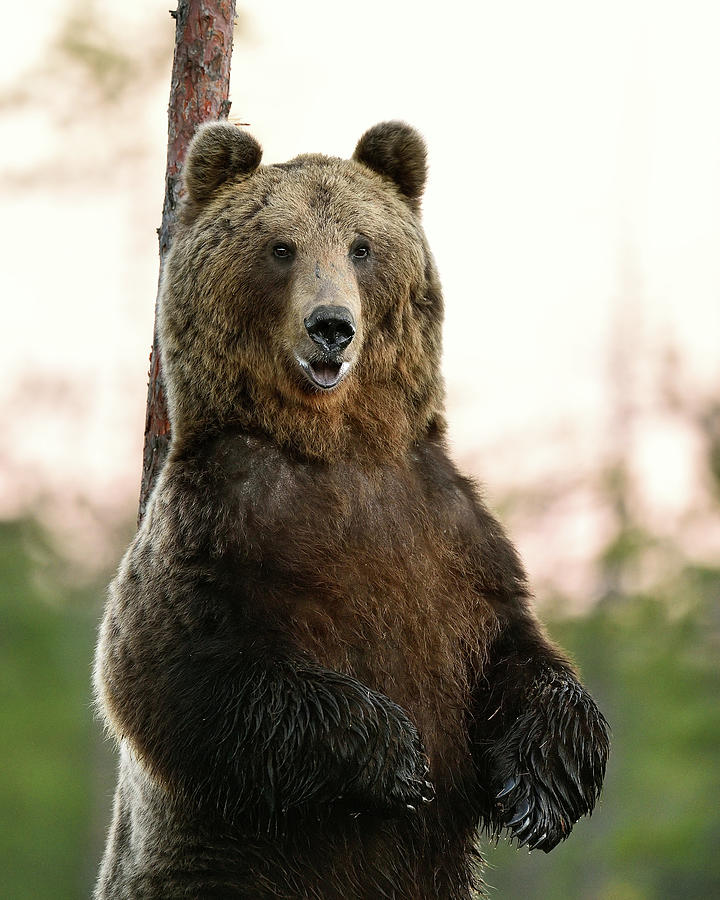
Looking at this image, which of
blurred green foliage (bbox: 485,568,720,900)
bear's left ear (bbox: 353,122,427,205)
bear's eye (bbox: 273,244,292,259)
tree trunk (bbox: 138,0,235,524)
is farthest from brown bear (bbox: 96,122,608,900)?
blurred green foliage (bbox: 485,568,720,900)

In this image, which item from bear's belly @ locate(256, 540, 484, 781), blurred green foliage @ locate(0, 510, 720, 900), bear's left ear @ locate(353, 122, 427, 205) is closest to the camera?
bear's belly @ locate(256, 540, 484, 781)

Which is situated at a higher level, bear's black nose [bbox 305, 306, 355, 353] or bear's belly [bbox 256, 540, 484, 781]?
bear's black nose [bbox 305, 306, 355, 353]

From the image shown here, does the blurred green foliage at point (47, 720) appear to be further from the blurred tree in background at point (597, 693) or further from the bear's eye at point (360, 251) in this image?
the bear's eye at point (360, 251)

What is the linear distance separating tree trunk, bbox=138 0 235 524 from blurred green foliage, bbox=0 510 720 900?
1367 cm

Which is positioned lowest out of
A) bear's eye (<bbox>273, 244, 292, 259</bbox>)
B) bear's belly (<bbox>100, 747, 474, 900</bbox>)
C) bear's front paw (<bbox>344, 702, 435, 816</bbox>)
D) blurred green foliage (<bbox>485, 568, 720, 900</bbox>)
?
bear's belly (<bbox>100, 747, 474, 900</bbox>)

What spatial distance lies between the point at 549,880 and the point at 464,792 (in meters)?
20.3

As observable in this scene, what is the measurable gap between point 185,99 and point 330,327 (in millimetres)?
1851

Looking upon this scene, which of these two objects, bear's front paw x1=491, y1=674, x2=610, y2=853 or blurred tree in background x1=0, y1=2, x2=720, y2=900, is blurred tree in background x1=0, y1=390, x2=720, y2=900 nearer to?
blurred tree in background x1=0, y1=2, x2=720, y2=900

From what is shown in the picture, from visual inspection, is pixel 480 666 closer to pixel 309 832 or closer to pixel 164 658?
pixel 309 832

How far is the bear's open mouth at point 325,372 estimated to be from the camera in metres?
4.32

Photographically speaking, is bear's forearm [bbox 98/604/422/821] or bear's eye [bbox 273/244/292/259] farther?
bear's eye [bbox 273/244/292/259]

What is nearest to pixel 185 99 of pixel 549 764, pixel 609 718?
pixel 549 764

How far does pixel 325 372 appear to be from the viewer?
171 inches

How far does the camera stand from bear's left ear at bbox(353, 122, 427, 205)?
16.5 ft
